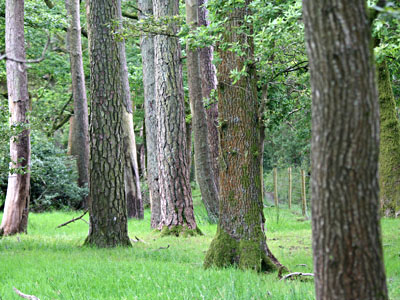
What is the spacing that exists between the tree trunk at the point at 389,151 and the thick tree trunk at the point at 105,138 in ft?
28.0

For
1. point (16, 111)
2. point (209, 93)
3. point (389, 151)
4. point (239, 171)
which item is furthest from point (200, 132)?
point (389, 151)

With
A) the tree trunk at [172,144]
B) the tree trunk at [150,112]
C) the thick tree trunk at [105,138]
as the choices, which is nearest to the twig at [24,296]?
the thick tree trunk at [105,138]

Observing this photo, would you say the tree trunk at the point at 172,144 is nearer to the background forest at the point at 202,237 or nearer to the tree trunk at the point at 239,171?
the background forest at the point at 202,237

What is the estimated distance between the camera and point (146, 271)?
6.92 metres

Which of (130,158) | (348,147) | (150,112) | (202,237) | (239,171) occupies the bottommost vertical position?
(202,237)

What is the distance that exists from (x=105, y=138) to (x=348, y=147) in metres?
7.57

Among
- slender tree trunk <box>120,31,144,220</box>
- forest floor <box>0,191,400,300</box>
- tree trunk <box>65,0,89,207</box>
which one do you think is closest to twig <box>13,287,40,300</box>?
forest floor <box>0,191,400,300</box>

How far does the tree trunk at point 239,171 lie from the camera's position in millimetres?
7137

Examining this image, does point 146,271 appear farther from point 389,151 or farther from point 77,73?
point 77,73

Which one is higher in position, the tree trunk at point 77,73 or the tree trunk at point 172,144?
the tree trunk at point 77,73

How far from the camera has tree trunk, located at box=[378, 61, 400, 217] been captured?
48.2 feet

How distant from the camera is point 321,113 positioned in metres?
2.93

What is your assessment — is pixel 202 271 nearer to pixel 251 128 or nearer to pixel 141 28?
pixel 251 128

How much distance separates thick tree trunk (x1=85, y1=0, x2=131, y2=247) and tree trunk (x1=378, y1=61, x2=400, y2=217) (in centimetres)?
853
